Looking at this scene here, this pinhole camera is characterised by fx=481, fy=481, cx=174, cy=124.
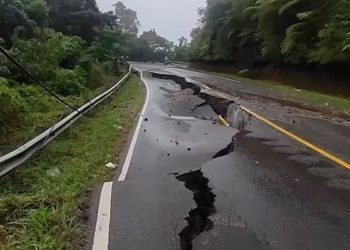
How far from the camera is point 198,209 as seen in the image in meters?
5.46

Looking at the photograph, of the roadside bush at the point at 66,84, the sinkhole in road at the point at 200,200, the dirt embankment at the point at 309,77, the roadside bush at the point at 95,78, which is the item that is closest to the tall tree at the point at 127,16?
the dirt embankment at the point at 309,77

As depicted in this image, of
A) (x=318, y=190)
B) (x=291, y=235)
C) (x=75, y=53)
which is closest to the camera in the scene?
(x=291, y=235)

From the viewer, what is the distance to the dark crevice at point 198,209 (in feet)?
15.3

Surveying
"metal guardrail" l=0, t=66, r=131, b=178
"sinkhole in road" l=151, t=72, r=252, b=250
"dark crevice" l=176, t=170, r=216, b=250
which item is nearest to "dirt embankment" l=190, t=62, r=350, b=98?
"sinkhole in road" l=151, t=72, r=252, b=250

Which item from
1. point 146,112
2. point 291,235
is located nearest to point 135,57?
point 146,112

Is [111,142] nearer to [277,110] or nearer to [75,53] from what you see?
[277,110]

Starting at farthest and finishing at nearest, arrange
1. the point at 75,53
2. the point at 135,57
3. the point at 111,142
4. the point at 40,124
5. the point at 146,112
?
the point at 135,57 → the point at 75,53 → the point at 146,112 → the point at 40,124 → the point at 111,142

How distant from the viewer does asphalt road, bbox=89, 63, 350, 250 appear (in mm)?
4609

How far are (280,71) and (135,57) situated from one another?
55.8 meters

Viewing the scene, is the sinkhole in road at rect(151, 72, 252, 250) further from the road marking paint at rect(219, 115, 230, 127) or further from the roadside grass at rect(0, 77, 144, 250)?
the roadside grass at rect(0, 77, 144, 250)

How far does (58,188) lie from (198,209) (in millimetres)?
1913

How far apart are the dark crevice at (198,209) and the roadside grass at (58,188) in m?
1.00

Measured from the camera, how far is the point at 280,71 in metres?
34.5

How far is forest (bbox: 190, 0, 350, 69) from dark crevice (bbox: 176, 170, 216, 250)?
632 inches
